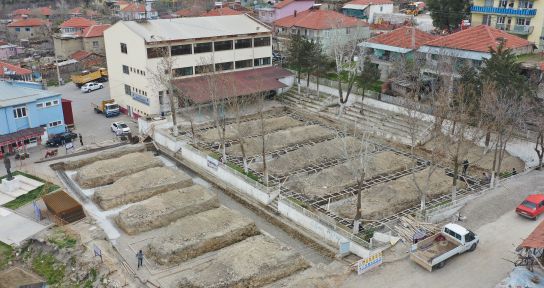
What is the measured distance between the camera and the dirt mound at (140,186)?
1195 inches

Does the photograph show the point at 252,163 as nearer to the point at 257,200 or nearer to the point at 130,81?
the point at 257,200

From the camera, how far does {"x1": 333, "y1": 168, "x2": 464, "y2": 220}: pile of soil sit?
91.5ft

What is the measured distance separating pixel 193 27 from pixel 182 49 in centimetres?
341

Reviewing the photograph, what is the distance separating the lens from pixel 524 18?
46.6 m

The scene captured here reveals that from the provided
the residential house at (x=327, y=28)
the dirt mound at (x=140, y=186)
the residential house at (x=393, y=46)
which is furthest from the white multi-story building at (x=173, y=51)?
the dirt mound at (x=140, y=186)

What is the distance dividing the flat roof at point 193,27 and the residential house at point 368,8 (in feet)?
97.4

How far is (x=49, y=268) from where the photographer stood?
82.6ft

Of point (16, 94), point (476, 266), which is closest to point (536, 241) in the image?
point (476, 266)

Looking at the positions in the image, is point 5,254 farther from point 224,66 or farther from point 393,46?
point 393,46

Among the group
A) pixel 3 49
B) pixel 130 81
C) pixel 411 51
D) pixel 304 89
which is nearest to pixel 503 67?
pixel 411 51

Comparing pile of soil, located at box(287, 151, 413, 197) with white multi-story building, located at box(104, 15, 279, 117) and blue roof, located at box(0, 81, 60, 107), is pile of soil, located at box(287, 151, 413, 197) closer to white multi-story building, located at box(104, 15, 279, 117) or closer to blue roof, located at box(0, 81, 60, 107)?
white multi-story building, located at box(104, 15, 279, 117)

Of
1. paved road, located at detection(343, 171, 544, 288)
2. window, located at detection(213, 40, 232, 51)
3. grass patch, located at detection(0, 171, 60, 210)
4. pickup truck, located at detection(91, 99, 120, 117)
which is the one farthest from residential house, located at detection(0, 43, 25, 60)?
paved road, located at detection(343, 171, 544, 288)

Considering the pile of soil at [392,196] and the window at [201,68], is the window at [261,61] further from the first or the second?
the pile of soil at [392,196]

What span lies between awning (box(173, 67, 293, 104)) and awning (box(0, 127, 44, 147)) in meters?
11.8
